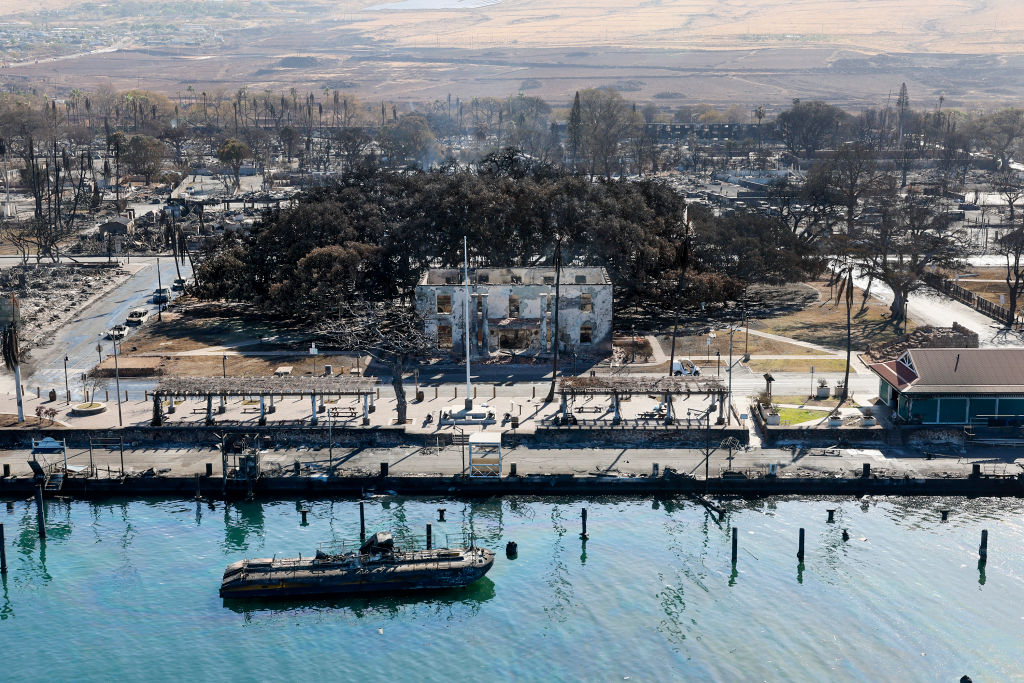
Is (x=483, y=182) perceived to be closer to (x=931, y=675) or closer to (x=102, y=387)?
(x=102, y=387)

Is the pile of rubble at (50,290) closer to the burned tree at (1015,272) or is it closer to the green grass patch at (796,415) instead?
the green grass patch at (796,415)

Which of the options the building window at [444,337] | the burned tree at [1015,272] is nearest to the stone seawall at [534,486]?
the building window at [444,337]

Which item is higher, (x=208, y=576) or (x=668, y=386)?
(x=668, y=386)

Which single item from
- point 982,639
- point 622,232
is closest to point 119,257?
point 622,232

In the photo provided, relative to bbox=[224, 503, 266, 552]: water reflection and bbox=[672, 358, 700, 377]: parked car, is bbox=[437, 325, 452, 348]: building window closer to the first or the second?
bbox=[672, 358, 700, 377]: parked car

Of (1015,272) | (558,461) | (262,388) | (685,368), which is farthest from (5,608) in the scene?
(1015,272)

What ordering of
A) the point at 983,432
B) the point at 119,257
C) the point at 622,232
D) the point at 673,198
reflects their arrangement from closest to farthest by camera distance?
the point at 983,432, the point at 622,232, the point at 673,198, the point at 119,257
